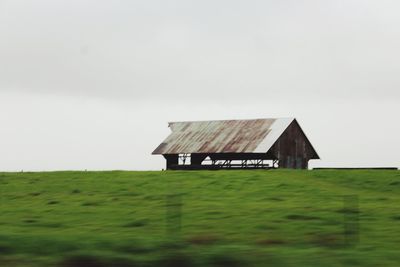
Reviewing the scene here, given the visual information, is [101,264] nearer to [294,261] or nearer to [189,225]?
[294,261]

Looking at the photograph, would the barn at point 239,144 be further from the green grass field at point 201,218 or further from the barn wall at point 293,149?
the green grass field at point 201,218

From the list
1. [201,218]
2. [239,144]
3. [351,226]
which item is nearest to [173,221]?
[201,218]

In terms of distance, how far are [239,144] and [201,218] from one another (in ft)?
117

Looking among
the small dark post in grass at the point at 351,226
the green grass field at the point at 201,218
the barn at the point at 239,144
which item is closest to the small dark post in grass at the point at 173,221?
the green grass field at the point at 201,218

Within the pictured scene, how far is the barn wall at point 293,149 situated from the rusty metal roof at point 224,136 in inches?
34.4

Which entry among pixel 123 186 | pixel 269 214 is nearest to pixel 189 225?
pixel 269 214

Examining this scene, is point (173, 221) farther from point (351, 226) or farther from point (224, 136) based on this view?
point (224, 136)

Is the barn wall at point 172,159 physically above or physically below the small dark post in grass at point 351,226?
above

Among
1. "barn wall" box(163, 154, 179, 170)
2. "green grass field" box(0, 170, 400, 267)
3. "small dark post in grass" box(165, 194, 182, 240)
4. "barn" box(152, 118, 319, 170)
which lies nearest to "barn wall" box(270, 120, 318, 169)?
"barn" box(152, 118, 319, 170)

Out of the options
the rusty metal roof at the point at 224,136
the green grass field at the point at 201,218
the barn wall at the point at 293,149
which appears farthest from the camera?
the barn wall at the point at 293,149

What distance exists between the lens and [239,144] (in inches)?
2205

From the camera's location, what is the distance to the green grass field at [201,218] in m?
11.3

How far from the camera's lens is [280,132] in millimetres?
56438

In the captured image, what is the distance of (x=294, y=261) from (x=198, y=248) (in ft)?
6.50
